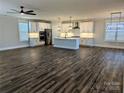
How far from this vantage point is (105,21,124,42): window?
830cm

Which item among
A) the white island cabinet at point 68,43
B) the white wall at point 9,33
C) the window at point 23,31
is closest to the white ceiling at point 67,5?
the white wall at point 9,33

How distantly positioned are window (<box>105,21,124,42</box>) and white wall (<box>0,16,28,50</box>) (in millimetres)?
7770

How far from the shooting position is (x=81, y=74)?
3512 millimetres

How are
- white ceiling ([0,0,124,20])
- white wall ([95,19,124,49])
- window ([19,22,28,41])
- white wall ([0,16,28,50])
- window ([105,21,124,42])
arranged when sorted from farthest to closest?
window ([19,22,28,41]) → white wall ([95,19,124,49]) → window ([105,21,124,42]) → white wall ([0,16,28,50]) → white ceiling ([0,0,124,20])

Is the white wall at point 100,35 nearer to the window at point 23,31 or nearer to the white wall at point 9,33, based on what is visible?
the window at point 23,31

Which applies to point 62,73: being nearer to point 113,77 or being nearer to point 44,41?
point 113,77

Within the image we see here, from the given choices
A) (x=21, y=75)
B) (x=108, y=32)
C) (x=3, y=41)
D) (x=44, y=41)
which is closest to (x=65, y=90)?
(x=21, y=75)

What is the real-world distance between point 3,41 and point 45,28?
4.43 meters

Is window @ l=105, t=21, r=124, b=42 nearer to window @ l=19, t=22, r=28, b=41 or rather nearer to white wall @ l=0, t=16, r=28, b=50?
window @ l=19, t=22, r=28, b=41

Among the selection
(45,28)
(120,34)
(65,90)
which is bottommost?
(65,90)

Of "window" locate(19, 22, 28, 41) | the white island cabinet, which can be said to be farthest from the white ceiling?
"window" locate(19, 22, 28, 41)

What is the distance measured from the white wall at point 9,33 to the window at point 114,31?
25.5 ft

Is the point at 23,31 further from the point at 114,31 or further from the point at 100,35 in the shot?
the point at 114,31

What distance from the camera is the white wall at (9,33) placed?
7706 millimetres
